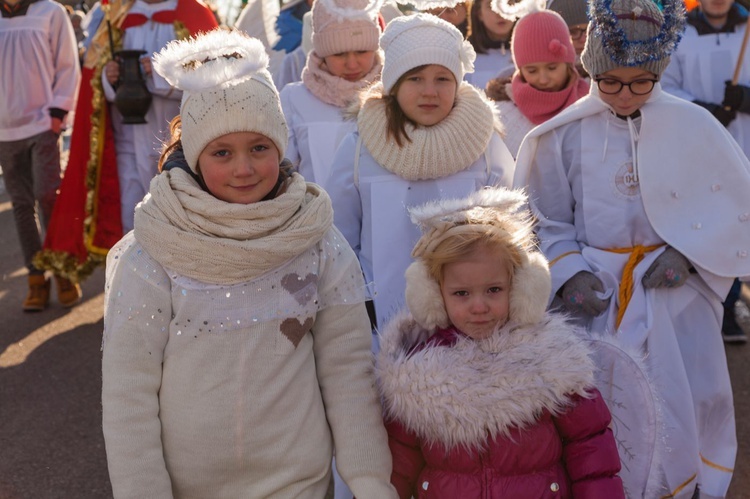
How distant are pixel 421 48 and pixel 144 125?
Result: 3.16 metres

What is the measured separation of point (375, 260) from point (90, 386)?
2.45 m

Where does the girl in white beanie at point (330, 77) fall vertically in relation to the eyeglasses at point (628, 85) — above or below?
below

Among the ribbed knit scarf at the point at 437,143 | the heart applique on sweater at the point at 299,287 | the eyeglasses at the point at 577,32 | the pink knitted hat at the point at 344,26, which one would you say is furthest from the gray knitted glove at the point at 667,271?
the eyeglasses at the point at 577,32

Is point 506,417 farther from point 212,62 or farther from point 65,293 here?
point 65,293

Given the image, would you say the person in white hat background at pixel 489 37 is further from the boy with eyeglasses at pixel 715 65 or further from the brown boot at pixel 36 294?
the brown boot at pixel 36 294

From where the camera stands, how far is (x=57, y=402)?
5477 millimetres

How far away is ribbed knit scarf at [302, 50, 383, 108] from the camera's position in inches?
201

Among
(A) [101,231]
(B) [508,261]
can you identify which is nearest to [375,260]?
(B) [508,261]

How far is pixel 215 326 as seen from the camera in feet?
8.80

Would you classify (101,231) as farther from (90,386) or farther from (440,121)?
(440,121)

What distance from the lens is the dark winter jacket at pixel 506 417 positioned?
2775mm

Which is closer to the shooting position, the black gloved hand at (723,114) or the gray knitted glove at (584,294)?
the gray knitted glove at (584,294)

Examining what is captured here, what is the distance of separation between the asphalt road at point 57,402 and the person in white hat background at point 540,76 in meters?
1.79

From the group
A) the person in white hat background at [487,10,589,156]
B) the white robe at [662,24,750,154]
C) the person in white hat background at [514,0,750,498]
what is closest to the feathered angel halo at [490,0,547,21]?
the person in white hat background at [487,10,589,156]
